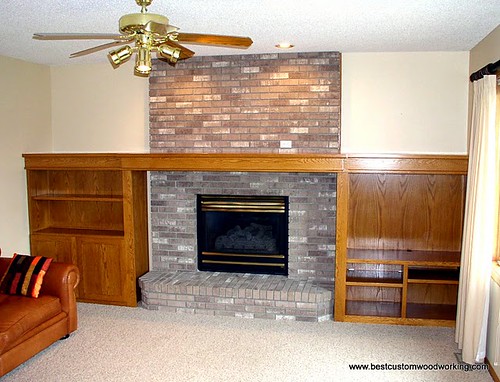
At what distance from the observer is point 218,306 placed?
184 inches

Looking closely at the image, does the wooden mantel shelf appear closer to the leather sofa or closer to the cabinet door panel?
the cabinet door panel

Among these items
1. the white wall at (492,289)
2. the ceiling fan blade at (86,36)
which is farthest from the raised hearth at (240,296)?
the ceiling fan blade at (86,36)

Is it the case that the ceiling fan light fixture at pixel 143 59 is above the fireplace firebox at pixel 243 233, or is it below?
above

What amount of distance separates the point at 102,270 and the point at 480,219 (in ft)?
11.7

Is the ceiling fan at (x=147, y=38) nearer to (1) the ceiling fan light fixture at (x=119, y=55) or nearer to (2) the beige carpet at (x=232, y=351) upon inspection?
(1) the ceiling fan light fixture at (x=119, y=55)

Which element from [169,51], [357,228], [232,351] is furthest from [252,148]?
[169,51]

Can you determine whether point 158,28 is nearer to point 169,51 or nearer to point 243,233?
point 169,51

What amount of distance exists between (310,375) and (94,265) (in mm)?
2583

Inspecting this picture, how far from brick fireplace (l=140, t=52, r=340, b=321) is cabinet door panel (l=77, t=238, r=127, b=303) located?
27cm

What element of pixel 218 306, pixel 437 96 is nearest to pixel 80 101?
pixel 218 306

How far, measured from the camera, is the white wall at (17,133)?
4.73 meters

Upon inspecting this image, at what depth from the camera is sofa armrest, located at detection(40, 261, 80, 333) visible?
400 cm

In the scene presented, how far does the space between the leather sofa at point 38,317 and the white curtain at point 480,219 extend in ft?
10.5

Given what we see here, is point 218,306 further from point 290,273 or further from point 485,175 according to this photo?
point 485,175
